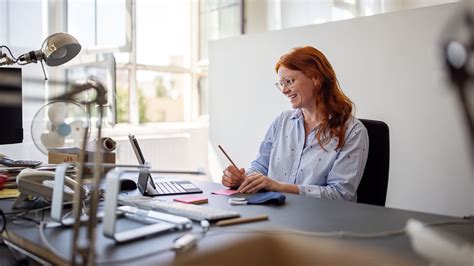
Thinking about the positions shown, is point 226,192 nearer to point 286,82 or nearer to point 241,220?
point 241,220

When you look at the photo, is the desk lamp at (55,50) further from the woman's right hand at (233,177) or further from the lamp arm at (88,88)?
the lamp arm at (88,88)

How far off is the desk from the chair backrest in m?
0.36

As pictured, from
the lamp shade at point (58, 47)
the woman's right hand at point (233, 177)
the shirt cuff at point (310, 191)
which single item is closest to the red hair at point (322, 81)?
the shirt cuff at point (310, 191)

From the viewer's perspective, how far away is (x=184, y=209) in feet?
4.22

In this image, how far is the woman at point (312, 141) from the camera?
5.69ft

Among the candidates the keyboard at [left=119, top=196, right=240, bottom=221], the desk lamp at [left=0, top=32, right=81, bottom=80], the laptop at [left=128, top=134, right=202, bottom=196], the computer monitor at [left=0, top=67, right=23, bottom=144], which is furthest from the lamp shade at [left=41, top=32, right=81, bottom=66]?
the keyboard at [left=119, top=196, right=240, bottom=221]

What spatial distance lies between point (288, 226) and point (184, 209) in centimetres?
30

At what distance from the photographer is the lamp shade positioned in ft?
6.20

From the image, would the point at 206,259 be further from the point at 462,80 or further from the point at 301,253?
the point at 462,80

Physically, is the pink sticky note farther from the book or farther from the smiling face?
the smiling face

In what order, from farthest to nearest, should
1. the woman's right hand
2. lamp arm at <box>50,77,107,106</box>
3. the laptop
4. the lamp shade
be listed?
1. the lamp shade
2. the woman's right hand
3. the laptop
4. lamp arm at <box>50,77,107,106</box>

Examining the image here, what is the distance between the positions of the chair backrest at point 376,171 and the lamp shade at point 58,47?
126cm

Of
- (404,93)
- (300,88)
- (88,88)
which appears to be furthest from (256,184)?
(404,93)

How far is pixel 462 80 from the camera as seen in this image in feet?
1.14
